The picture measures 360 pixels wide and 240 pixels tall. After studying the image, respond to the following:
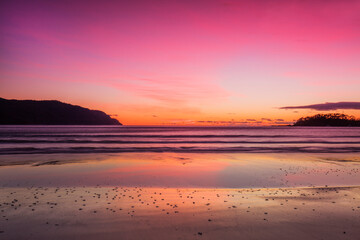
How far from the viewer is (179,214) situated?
843 cm

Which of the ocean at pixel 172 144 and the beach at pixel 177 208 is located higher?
the beach at pixel 177 208

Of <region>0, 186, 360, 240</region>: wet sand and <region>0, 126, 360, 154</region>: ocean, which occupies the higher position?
<region>0, 186, 360, 240</region>: wet sand

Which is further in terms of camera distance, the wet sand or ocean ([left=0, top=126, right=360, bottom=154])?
ocean ([left=0, top=126, right=360, bottom=154])

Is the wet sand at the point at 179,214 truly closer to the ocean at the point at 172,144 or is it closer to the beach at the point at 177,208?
the beach at the point at 177,208

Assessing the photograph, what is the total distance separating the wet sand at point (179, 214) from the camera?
22.9ft

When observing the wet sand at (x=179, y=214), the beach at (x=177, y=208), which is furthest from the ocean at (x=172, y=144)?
the wet sand at (x=179, y=214)

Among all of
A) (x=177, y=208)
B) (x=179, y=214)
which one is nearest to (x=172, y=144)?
(x=177, y=208)

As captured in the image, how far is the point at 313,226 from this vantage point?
24.5 ft

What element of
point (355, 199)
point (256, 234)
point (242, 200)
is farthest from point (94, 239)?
point (355, 199)

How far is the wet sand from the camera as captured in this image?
6.98 meters

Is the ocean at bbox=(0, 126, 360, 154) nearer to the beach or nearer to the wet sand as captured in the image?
the beach

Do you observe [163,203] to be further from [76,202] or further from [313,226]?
[313,226]

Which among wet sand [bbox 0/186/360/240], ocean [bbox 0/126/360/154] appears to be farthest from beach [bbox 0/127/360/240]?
ocean [bbox 0/126/360/154]

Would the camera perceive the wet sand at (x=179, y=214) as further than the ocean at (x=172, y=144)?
No
